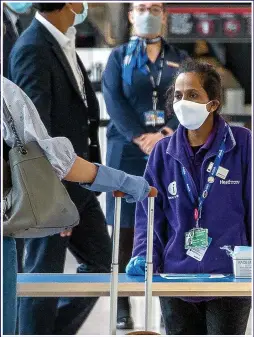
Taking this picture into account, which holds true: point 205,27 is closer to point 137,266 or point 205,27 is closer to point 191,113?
point 191,113

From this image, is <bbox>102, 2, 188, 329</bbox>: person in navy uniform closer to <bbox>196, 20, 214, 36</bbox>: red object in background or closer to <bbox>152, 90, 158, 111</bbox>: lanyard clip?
<bbox>152, 90, 158, 111</bbox>: lanyard clip

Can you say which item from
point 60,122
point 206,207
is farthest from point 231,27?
point 206,207

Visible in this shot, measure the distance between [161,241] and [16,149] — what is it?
102 centimetres

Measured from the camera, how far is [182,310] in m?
3.60

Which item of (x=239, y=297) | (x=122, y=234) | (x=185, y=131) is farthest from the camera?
(x=122, y=234)

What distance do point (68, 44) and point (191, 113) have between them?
3.44 feet

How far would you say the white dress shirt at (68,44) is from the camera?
4461mm

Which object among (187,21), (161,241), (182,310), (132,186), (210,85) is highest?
(187,21)

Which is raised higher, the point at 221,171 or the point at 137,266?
the point at 221,171

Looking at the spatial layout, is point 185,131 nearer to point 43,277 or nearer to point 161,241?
point 161,241

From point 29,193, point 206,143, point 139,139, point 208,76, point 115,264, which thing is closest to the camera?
point 29,193

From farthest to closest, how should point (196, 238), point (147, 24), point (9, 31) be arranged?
point (147, 24) → point (9, 31) → point (196, 238)

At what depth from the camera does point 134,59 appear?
5.39m

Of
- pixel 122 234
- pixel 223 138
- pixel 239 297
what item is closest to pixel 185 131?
pixel 223 138
